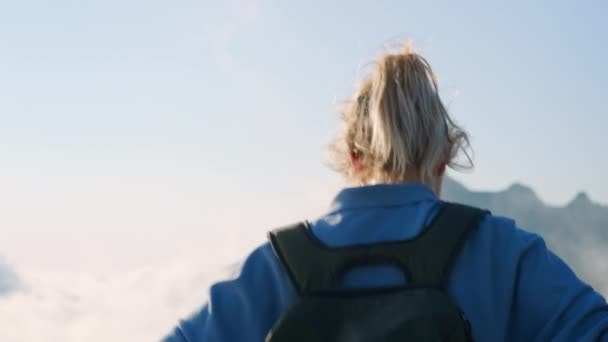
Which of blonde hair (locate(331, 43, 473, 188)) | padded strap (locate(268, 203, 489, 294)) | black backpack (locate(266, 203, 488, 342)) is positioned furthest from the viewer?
blonde hair (locate(331, 43, 473, 188))

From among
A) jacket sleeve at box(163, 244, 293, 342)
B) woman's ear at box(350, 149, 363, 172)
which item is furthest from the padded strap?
woman's ear at box(350, 149, 363, 172)

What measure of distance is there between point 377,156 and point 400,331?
842mm

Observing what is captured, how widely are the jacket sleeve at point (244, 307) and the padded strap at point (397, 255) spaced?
155 millimetres

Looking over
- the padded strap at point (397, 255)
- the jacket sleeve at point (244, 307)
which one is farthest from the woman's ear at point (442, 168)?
the jacket sleeve at point (244, 307)

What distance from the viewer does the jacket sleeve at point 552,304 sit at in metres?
5.09

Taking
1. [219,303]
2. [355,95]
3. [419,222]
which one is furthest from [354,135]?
[219,303]

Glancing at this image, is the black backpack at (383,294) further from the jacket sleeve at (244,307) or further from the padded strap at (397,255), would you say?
the jacket sleeve at (244,307)

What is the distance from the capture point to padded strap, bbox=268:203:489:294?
512 centimetres

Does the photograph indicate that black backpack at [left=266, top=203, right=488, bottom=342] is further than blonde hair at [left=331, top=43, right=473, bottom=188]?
No

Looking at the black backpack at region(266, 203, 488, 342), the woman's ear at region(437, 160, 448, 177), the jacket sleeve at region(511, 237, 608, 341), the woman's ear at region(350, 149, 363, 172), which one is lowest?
the jacket sleeve at region(511, 237, 608, 341)

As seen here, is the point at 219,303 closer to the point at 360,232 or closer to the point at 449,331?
the point at 360,232

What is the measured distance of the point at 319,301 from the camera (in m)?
5.16

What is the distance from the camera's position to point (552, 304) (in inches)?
203

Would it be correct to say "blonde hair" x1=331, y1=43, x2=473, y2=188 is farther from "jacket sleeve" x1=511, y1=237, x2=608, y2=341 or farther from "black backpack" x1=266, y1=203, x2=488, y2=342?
"jacket sleeve" x1=511, y1=237, x2=608, y2=341
